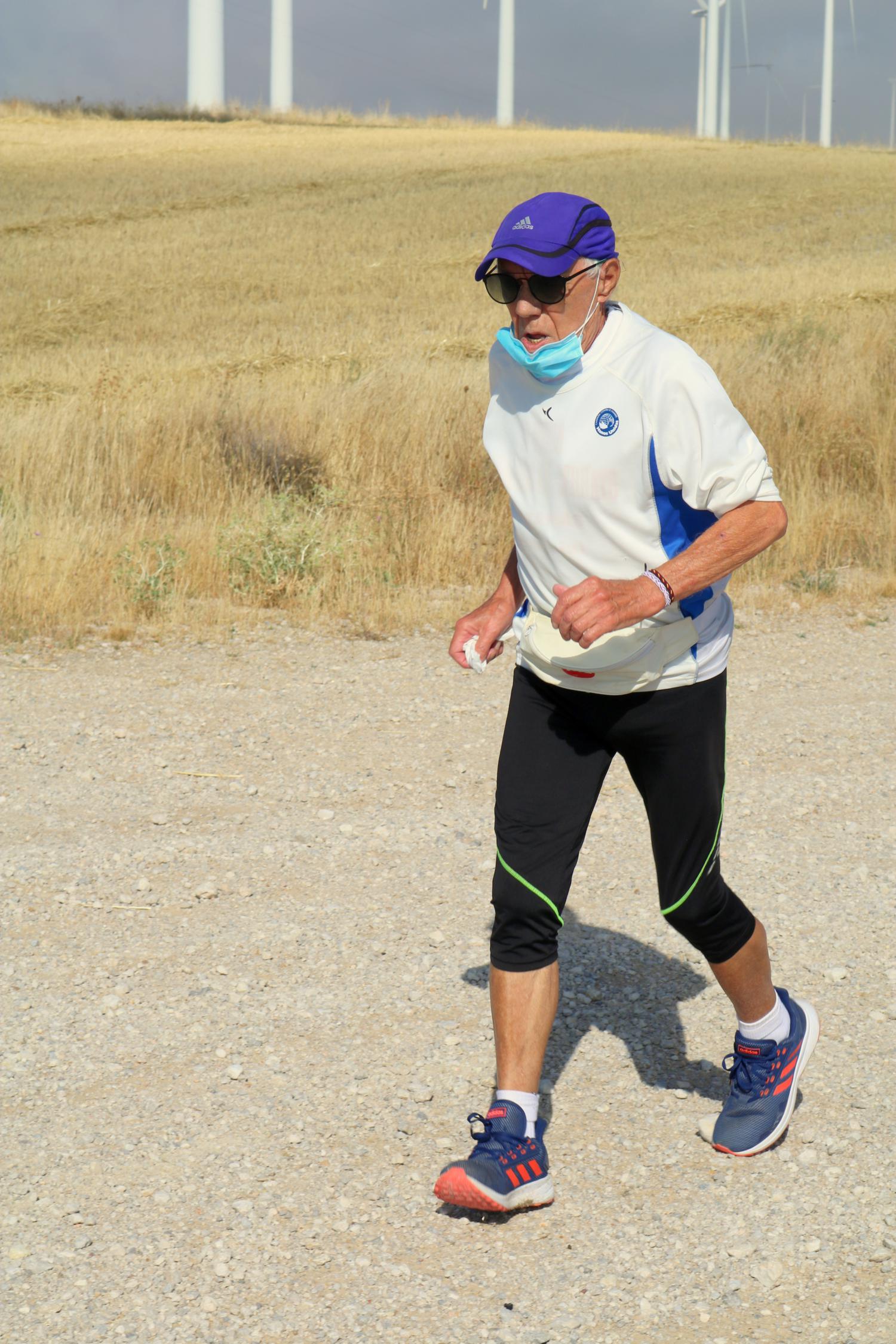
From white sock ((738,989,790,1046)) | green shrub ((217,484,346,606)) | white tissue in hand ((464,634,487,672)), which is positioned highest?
white tissue in hand ((464,634,487,672))

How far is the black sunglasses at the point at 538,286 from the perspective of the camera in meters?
2.66

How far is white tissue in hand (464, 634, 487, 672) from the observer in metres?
3.07

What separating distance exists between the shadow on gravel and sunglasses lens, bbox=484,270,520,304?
1899 mm

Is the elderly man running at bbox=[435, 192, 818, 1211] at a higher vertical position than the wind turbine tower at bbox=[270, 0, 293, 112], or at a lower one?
lower

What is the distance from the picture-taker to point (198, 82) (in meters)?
58.2

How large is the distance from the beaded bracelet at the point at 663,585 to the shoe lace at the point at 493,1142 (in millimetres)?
1179

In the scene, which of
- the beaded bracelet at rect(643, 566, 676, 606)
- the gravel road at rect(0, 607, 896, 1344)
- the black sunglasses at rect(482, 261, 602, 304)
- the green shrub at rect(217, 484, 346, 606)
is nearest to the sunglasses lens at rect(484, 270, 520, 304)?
the black sunglasses at rect(482, 261, 602, 304)

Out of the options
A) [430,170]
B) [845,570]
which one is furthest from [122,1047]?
[430,170]

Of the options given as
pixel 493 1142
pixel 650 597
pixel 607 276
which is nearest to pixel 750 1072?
pixel 493 1142

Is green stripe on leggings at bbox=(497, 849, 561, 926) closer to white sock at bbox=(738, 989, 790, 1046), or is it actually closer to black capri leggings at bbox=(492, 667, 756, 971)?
black capri leggings at bbox=(492, 667, 756, 971)

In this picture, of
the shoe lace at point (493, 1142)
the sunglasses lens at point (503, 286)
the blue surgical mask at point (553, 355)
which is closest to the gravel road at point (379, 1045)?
the shoe lace at point (493, 1142)

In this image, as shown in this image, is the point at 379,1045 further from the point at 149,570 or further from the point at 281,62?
the point at 281,62

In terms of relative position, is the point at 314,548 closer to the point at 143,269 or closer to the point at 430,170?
the point at 143,269

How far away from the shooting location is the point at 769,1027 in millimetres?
3154
